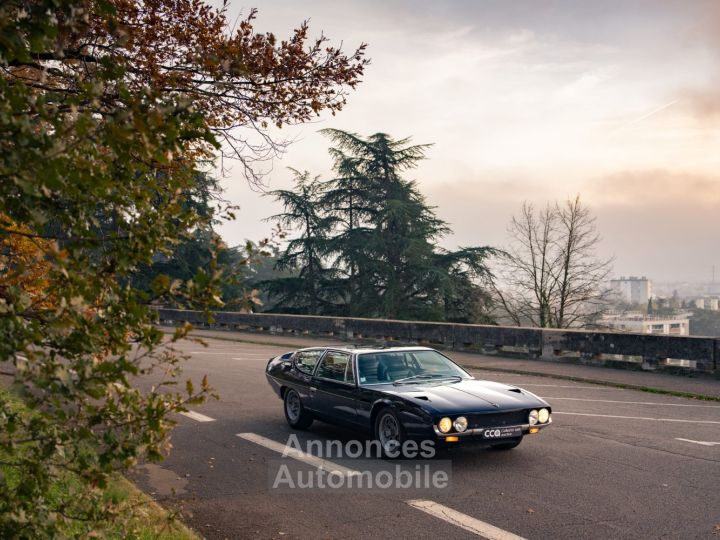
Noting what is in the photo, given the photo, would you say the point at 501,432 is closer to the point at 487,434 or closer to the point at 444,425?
the point at 487,434

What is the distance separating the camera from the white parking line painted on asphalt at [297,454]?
29.2 feet

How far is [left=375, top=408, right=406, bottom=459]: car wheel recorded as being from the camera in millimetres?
9291

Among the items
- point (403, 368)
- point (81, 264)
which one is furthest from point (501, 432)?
point (81, 264)

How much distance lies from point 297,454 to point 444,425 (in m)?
2.11

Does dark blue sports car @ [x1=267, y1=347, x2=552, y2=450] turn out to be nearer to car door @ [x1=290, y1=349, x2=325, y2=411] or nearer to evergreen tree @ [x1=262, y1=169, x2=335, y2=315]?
car door @ [x1=290, y1=349, x2=325, y2=411]

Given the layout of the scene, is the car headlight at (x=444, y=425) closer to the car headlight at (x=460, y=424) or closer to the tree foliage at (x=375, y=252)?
the car headlight at (x=460, y=424)

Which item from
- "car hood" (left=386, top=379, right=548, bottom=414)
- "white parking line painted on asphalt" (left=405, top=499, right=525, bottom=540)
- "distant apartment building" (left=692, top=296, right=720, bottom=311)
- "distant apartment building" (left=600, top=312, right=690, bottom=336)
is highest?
"distant apartment building" (left=692, top=296, right=720, bottom=311)

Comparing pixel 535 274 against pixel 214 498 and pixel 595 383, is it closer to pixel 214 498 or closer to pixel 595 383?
pixel 595 383

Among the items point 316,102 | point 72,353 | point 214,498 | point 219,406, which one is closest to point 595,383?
point 219,406

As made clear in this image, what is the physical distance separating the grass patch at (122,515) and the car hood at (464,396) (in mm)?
3279

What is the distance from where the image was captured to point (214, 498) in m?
7.96

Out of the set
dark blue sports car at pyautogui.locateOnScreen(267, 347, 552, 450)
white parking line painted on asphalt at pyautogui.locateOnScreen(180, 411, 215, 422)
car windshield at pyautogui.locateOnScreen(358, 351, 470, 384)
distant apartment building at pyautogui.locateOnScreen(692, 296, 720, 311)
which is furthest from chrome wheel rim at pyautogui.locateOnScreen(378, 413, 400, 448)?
distant apartment building at pyautogui.locateOnScreen(692, 296, 720, 311)

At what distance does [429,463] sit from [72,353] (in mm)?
6207

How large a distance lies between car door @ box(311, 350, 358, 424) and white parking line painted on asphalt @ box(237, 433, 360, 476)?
78 centimetres
